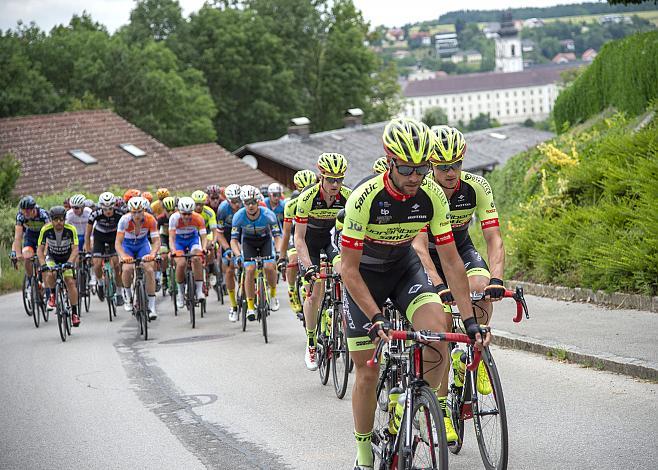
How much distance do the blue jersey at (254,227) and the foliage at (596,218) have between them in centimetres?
406

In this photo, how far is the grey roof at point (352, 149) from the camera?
6831 cm

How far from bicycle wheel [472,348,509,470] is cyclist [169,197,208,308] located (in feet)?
34.4

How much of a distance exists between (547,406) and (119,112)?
235 feet

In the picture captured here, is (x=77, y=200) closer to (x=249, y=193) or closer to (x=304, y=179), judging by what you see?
(x=249, y=193)

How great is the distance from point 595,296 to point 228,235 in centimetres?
708

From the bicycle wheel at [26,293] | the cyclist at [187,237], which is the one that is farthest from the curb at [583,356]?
the bicycle wheel at [26,293]

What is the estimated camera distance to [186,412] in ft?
32.3

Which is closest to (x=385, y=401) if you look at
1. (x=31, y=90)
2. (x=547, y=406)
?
(x=547, y=406)

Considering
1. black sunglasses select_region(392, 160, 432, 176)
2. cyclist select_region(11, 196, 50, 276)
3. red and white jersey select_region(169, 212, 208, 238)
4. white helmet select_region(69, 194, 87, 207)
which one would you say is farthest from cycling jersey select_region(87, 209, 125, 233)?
black sunglasses select_region(392, 160, 432, 176)

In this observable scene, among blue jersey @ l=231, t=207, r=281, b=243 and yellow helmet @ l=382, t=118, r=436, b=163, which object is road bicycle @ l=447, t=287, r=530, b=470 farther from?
blue jersey @ l=231, t=207, r=281, b=243

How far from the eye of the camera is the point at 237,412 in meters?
9.62

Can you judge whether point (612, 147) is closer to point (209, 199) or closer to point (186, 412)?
point (209, 199)

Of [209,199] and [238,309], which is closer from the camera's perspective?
[238,309]

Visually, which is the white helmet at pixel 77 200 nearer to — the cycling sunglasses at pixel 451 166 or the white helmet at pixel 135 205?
the white helmet at pixel 135 205
